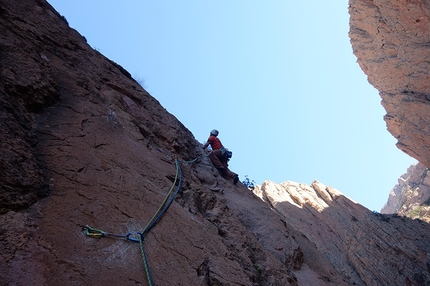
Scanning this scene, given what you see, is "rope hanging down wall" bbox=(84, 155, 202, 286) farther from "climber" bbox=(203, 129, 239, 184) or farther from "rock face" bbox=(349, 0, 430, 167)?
"rock face" bbox=(349, 0, 430, 167)

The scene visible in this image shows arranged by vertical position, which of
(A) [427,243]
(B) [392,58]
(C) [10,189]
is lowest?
(C) [10,189]

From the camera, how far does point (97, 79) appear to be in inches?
325

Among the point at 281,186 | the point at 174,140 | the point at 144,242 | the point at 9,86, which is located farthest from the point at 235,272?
the point at 281,186

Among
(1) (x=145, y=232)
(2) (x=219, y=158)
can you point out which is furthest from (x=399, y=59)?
(1) (x=145, y=232)

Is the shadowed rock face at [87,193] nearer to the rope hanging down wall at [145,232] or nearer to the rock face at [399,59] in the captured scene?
the rope hanging down wall at [145,232]

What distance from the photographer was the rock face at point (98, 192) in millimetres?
3480

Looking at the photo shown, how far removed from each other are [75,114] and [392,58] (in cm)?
2224

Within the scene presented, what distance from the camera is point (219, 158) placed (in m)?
12.3

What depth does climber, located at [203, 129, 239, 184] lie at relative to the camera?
1162 cm

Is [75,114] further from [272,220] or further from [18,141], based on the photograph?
[272,220]

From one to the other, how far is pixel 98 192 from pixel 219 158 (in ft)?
26.3

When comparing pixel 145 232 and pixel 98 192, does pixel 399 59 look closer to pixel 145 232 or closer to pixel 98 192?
pixel 145 232

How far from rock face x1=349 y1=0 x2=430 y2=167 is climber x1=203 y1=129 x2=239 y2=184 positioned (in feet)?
46.2

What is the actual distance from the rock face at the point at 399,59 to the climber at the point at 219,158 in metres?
14.1
